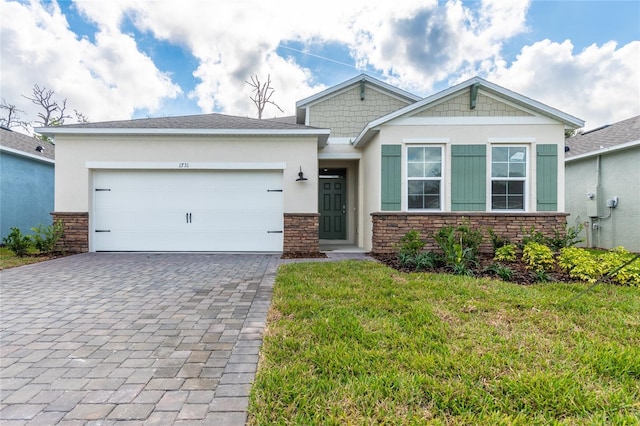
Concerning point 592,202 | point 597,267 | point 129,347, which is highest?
point 592,202

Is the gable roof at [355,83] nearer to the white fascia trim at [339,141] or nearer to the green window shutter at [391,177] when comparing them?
the white fascia trim at [339,141]

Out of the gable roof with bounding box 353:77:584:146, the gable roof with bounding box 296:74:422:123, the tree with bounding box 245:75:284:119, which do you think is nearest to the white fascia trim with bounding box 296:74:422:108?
the gable roof with bounding box 296:74:422:123

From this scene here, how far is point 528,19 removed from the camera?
360 inches

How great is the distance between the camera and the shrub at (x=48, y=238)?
7.22 meters

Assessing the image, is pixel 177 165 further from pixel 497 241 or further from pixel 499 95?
pixel 499 95

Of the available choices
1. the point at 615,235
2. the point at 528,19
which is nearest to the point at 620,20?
the point at 528,19

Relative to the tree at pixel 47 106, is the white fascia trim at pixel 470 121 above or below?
below

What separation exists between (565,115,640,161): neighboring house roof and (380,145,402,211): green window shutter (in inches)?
269

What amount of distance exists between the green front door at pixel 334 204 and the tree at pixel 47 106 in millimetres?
20580

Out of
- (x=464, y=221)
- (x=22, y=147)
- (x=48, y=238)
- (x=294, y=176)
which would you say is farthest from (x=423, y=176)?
(x=22, y=147)

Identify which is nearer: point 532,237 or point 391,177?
point 532,237

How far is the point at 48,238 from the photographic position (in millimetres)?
7363

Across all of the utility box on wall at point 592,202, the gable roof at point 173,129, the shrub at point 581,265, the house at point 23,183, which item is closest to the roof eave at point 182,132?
the gable roof at point 173,129

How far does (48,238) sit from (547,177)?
485 inches
